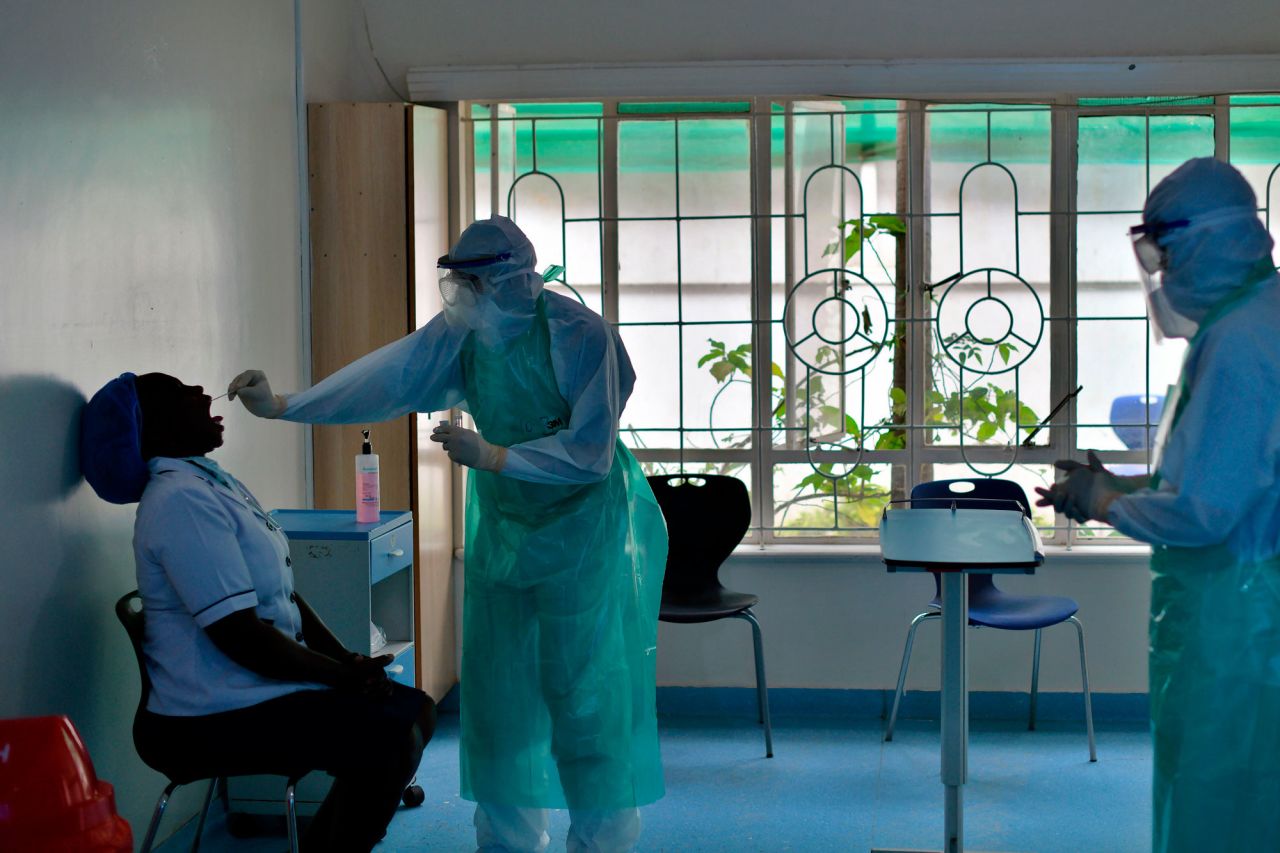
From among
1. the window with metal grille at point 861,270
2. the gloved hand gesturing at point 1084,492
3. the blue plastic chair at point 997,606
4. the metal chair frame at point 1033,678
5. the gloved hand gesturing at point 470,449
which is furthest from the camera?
the window with metal grille at point 861,270

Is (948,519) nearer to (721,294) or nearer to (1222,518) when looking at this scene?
(1222,518)

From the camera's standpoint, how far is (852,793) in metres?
3.51

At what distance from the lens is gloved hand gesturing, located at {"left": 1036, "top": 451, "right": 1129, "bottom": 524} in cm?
226

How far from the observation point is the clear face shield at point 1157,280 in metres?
2.29

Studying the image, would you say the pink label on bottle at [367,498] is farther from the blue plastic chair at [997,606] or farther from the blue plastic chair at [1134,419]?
the blue plastic chair at [1134,419]

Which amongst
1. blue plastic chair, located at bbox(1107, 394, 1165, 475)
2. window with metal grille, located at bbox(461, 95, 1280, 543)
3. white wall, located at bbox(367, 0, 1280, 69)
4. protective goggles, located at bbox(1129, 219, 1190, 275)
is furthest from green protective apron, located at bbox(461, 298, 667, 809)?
blue plastic chair, located at bbox(1107, 394, 1165, 475)

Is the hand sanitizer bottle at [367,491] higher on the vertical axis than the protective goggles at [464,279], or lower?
lower

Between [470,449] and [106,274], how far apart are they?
91 cm

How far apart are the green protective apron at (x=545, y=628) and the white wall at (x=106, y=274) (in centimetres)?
77

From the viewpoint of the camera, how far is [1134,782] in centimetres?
357

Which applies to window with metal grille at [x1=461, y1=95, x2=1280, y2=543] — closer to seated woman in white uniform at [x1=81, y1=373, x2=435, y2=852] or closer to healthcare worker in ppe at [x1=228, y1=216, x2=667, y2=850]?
healthcare worker in ppe at [x1=228, y1=216, x2=667, y2=850]

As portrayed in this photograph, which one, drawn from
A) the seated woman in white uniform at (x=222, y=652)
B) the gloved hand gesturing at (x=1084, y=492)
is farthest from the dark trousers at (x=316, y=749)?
the gloved hand gesturing at (x=1084, y=492)

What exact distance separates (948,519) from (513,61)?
2272 millimetres

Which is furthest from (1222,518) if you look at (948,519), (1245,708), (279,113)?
(279,113)
